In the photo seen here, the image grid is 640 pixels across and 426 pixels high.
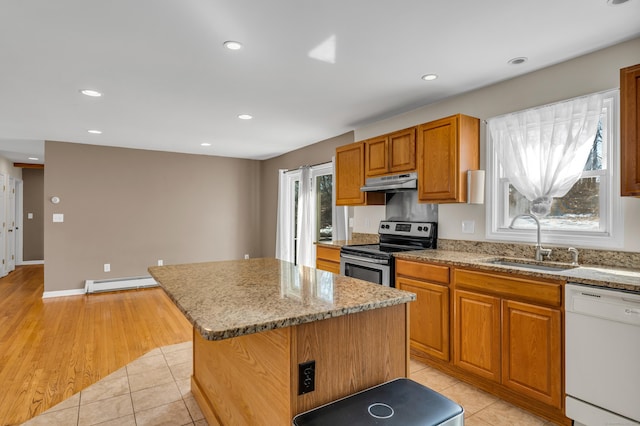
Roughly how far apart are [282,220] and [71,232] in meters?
3.24

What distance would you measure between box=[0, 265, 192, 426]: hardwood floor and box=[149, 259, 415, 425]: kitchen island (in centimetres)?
157

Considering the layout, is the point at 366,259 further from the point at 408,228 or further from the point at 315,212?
the point at 315,212

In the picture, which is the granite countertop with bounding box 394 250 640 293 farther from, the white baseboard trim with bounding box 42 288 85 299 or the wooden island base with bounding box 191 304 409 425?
the white baseboard trim with bounding box 42 288 85 299

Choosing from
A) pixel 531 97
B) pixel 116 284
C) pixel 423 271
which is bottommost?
pixel 116 284

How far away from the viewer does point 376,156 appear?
3756mm

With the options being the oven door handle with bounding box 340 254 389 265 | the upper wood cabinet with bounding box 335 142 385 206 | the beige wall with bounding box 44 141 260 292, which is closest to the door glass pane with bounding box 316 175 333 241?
the upper wood cabinet with bounding box 335 142 385 206

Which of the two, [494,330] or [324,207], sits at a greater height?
[324,207]

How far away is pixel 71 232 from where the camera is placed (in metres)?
5.41

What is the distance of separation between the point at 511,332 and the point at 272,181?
506cm

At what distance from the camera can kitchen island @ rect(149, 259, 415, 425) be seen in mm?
1219

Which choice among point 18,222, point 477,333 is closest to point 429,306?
point 477,333

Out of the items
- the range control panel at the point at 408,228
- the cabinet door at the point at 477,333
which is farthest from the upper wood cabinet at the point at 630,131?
the range control panel at the point at 408,228

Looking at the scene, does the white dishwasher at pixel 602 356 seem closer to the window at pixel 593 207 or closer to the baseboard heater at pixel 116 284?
the window at pixel 593 207

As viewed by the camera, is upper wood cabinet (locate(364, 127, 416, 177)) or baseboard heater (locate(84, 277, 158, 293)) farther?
baseboard heater (locate(84, 277, 158, 293))
